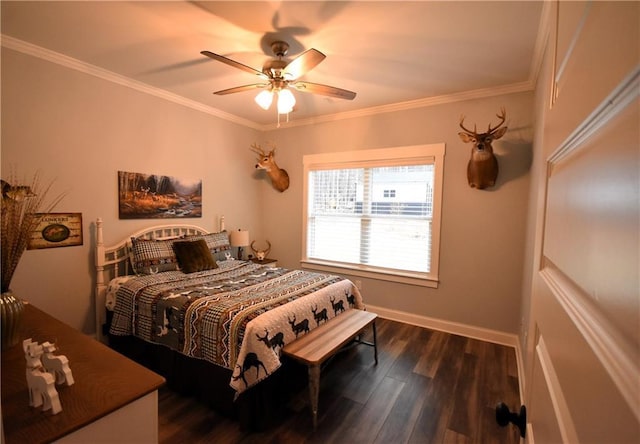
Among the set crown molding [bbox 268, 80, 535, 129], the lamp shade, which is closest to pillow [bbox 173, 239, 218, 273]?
the lamp shade

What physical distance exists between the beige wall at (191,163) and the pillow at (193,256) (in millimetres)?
600

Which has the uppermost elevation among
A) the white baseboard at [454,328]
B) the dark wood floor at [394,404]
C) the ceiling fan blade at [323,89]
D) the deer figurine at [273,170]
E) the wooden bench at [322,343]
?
the ceiling fan blade at [323,89]

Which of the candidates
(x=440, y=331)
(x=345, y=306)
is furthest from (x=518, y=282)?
(x=345, y=306)

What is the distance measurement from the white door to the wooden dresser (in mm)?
1187

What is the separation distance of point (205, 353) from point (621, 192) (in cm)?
239

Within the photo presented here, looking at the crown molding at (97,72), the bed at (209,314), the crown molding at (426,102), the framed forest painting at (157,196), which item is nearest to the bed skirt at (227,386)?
the bed at (209,314)

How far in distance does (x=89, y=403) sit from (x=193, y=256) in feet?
8.07

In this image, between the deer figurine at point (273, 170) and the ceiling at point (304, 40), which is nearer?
the ceiling at point (304, 40)

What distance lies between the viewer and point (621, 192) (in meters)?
0.30

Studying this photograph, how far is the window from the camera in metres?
3.65

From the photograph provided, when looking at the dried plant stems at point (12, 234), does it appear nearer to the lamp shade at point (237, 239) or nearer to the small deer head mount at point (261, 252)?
the lamp shade at point (237, 239)

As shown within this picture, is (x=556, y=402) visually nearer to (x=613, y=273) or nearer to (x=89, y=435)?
(x=613, y=273)

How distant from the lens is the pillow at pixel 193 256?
3267 millimetres

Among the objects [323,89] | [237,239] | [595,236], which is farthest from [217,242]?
[595,236]
